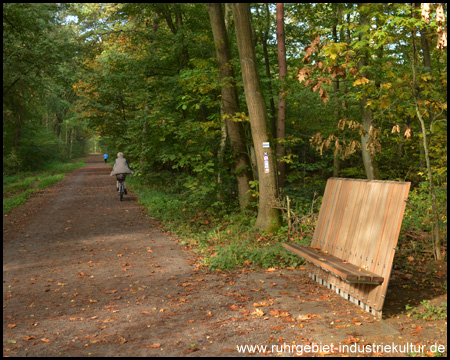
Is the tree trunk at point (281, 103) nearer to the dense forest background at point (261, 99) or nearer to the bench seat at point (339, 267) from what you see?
the dense forest background at point (261, 99)

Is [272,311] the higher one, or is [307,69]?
[307,69]

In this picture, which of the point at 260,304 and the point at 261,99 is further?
the point at 261,99

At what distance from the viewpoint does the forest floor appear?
4.09 meters

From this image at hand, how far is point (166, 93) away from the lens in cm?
1455

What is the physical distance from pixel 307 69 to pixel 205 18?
34.3 feet

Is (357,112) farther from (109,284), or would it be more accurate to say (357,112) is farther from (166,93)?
(109,284)

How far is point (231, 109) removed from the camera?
1087 centimetres

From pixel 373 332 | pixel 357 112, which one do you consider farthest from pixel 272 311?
pixel 357 112

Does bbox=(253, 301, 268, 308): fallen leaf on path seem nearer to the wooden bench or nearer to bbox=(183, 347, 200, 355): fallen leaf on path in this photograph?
the wooden bench

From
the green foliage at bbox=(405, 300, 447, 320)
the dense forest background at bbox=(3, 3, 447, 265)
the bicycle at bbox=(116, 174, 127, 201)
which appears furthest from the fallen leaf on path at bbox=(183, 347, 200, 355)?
the bicycle at bbox=(116, 174, 127, 201)

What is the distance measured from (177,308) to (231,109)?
665cm

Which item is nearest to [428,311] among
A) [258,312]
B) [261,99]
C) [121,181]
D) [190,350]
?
[258,312]

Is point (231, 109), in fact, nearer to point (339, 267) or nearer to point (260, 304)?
point (260, 304)

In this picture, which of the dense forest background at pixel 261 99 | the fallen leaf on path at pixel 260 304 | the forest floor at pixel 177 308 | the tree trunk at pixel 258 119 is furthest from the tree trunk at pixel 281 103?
the fallen leaf on path at pixel 260 304
